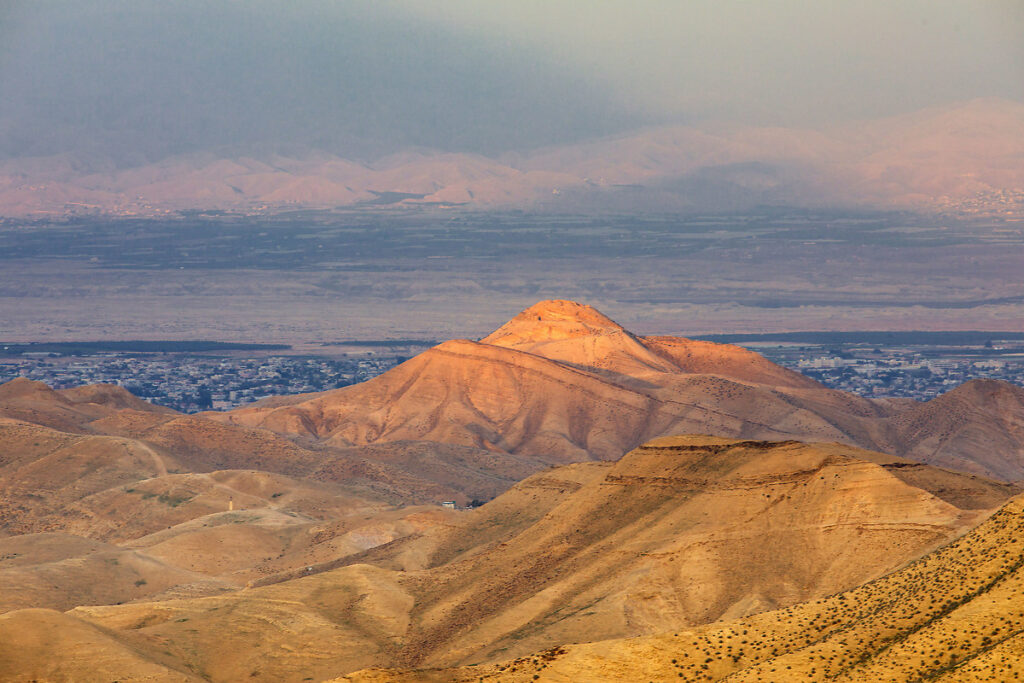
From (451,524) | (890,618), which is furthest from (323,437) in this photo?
(890,618)

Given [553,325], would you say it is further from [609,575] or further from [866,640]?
[866,640]

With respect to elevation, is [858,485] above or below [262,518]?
above

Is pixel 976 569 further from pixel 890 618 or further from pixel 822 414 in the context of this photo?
pixel 822 414

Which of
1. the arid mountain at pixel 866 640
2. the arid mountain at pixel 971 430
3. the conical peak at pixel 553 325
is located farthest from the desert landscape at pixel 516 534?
the conical peak at pixel 553 325

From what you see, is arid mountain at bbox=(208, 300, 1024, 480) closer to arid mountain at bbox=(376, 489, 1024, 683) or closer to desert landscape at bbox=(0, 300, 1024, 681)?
desert landscape at bbox=(0, 300, 1024, 681)

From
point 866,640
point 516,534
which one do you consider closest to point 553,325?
point 516,534
